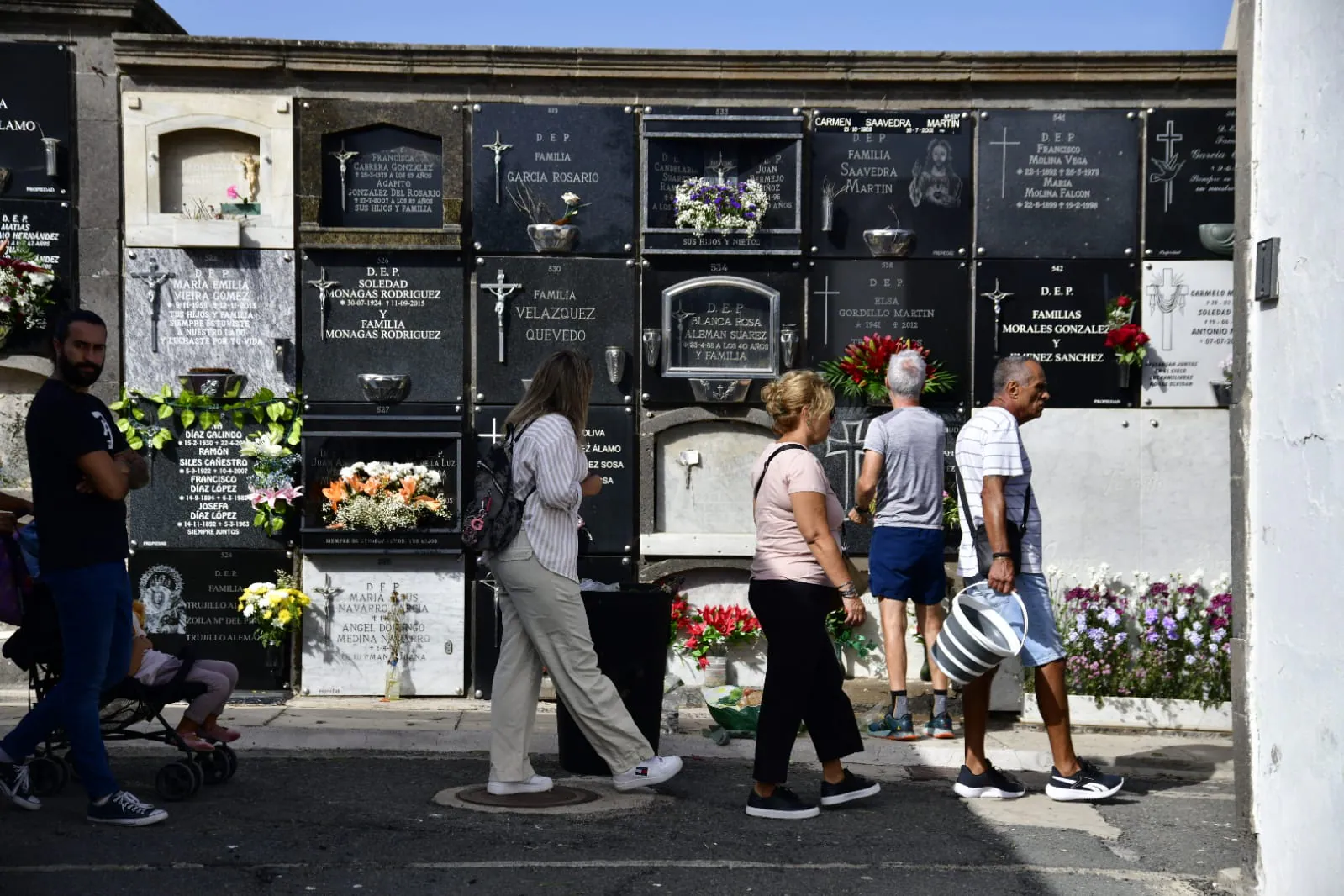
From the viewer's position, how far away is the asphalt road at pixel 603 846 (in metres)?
4.44

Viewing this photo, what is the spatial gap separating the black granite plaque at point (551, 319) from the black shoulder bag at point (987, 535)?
284cm

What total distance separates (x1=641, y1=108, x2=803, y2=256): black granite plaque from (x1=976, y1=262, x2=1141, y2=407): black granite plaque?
1.15 m

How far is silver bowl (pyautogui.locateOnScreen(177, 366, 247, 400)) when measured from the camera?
315 inches

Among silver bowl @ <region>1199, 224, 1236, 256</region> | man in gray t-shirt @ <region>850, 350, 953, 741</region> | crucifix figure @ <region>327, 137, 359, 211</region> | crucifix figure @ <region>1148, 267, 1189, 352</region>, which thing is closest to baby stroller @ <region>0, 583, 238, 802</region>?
man in gray t-shirt @ <region>850, 350, 953, 741</region>

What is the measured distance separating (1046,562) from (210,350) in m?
4.66

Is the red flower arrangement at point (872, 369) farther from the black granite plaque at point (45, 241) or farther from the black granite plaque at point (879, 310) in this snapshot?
the black granite plaque at point (45, 241)

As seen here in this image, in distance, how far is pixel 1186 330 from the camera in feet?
26.9

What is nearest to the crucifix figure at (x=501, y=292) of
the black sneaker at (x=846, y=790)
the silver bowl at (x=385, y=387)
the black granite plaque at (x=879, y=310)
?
the silver bowl at (x=385, y=387)

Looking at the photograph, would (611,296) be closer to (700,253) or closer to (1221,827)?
(700,253)

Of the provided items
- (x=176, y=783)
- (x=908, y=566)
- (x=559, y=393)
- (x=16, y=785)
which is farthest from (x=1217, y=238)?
(x=16, y=785)

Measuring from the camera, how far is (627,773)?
548cm

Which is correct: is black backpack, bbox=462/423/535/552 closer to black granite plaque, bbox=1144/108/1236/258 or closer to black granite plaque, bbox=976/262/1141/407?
black granite plaque, bbox=976/262/1141/407

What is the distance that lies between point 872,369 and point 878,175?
1.10 m

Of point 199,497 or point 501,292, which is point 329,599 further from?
point 501,292
